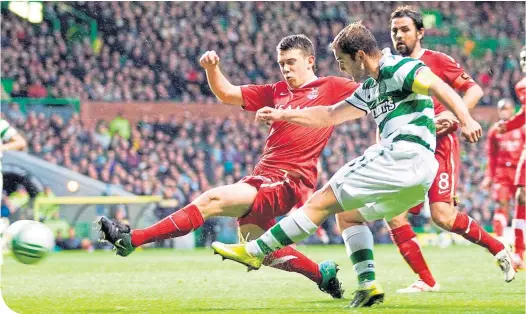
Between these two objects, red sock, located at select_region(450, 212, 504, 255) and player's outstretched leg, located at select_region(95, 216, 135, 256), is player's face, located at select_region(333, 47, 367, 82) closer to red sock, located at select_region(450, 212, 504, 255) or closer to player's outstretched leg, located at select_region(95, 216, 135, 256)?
player's outstretched leg, located at select_region(95, 216, 135, 256)

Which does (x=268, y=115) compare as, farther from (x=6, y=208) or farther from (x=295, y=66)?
(x=6, y=208)

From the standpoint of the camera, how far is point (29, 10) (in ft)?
74.1

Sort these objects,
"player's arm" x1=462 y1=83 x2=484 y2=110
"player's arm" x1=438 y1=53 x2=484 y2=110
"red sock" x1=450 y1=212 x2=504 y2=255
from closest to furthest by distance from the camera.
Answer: "player's arm" x1=462 y1=83 x2=484 y2=110
"player's arm" x1=438 y1=53 x2=484 y2=110
"red sock" x1=450 y1=212 x2=504 y2=255

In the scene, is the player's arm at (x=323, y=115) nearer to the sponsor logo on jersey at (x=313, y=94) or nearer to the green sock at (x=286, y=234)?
the green sock at (x=286, y=234)

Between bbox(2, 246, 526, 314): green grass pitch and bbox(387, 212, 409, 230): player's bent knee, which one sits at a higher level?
bbox(387, 212, 409, 230): player's bent knee

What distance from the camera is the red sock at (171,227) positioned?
6.37m

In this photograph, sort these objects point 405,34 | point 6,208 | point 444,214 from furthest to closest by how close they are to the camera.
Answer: point 6,208 < point 444,214 < point 405,34

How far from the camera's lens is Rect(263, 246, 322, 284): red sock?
6836 mm

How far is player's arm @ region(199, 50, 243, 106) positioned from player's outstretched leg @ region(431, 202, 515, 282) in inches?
67.9

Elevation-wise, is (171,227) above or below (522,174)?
above

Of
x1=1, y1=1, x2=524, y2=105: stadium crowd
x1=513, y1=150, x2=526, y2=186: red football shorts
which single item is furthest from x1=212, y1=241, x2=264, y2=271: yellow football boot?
x1=1, y1=1, x2=524, y2=105: stadium crowd

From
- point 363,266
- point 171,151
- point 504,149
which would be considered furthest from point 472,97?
point 171,151

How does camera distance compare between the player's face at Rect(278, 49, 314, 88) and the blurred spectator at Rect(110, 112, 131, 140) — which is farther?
the blurred spectator at Rect(110, 112, 131, 140)

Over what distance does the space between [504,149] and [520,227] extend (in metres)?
3.12
